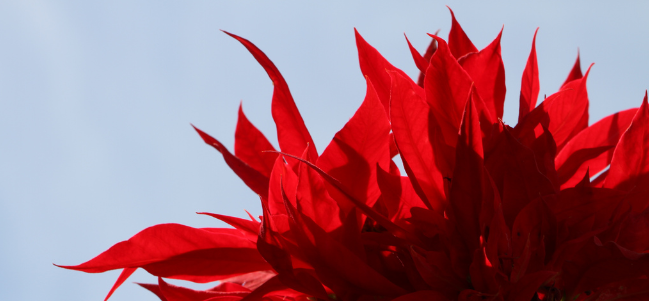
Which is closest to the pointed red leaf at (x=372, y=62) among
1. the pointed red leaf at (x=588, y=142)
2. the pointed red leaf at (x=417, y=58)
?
the pointed red leaf at (x=417, y=58)

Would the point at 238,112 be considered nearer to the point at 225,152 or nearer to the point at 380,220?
the point at 225,152

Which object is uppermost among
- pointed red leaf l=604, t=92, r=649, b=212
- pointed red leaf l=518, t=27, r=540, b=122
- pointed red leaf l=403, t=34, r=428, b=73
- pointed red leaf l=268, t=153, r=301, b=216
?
pointed red leaf l=403, t=34, r=428, b=73

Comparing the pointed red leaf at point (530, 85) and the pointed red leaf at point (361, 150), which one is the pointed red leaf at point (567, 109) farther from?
the pointed red leaf at point (361, 150)

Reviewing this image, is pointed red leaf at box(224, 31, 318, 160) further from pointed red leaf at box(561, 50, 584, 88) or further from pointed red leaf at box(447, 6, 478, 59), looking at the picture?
pointed red leaf at box(561, 50, 584, 88)

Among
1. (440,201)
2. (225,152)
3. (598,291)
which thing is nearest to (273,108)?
(225,152)

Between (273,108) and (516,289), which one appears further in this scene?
(273,108)

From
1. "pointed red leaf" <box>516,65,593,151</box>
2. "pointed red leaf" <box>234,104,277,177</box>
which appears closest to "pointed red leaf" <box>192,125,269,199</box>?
"pointed red leaf" <box>234,104,277,177</box>
